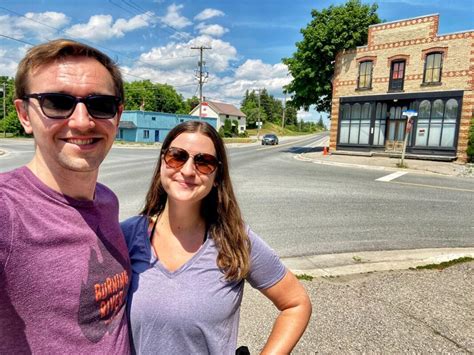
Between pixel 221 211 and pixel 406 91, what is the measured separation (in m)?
25.5

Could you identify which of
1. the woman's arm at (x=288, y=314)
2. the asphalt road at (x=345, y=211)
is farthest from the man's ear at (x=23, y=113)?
the asphalt road at (x=345, y=211)

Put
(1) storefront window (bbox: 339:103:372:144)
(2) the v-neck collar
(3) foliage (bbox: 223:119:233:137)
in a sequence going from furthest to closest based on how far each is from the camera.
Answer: (3) foliage (bbox: 223:119:233:137) < (1) storefront window (bbox: 339:103:372:144) < (2) the v-neck collar

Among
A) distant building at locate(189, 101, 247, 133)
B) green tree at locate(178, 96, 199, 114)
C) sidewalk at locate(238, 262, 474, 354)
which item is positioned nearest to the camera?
sidewalk at locate(238, 262, 474, 354)

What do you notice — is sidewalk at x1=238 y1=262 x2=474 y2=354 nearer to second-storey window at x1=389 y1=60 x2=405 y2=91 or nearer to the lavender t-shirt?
the lavender t-shirt

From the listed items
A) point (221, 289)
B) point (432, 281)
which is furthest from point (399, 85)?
point (221, 289)

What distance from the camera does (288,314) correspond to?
5.92 feet

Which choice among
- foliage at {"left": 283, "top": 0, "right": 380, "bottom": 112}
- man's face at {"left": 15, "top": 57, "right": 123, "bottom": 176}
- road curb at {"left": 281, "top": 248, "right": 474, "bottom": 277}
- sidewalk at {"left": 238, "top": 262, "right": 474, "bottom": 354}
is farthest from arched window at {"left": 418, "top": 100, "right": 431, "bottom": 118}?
man's face at {"left": 15, "top": 57, "right": 123, "bottom": 176}

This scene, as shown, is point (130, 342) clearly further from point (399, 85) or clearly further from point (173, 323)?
point (399, 85)

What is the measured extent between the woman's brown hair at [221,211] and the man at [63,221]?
1.60ft

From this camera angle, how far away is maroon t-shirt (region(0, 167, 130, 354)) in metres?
1.11

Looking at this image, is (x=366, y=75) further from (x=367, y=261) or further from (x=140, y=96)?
(x=140, y=96)

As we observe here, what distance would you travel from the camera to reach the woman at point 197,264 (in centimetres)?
156

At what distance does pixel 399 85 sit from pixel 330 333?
81.2 ft

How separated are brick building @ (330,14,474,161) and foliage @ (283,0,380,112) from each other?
1.07 meters
